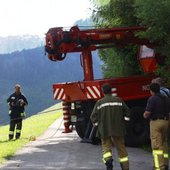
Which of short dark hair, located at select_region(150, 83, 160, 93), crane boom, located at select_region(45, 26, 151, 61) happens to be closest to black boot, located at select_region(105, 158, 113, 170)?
short dark hair, located at select_region(150, 83, 160, 93)

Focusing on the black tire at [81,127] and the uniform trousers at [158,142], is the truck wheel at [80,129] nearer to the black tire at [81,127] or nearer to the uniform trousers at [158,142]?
the black tire at [81,127]

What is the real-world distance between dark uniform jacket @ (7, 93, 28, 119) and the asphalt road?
155cm

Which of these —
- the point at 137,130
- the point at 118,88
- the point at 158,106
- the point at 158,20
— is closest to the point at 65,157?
the point at 118,88

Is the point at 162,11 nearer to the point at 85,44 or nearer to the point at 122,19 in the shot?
the point at 85,44

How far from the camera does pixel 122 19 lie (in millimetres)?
16500

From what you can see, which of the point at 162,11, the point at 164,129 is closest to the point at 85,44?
the point at 162,11

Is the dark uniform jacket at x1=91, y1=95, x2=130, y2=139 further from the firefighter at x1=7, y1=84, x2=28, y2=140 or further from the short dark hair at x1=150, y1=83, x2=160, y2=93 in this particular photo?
the firefighter at x1=7, y1=84, x2=28, y2=140

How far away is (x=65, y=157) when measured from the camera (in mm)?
11750

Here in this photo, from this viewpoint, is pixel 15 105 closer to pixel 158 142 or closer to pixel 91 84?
pixel 91 84

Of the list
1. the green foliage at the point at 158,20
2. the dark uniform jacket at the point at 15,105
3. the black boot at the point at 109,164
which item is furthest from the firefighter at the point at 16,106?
the black boot at the point at 109,164

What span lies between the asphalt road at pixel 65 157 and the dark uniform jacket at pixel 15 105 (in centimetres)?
155

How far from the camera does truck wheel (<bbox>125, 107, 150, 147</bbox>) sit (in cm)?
1351

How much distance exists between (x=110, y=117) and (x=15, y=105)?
7.76 meters

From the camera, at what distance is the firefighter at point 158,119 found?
9055 mm
